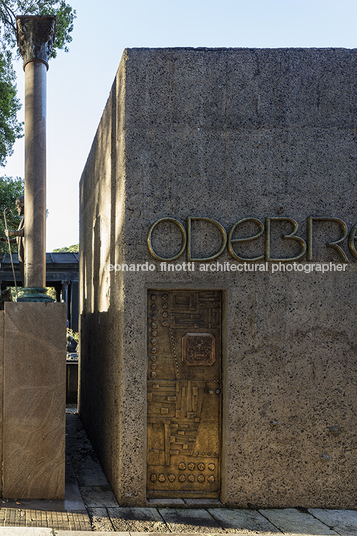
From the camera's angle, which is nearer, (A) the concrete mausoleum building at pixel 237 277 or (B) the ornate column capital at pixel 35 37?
(A) the concrete mausoleum building at pixel 237 277

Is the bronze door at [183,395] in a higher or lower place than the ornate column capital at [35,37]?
lower

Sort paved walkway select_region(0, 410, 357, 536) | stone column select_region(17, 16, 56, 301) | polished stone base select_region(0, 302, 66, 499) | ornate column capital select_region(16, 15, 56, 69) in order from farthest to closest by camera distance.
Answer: ornate column capital select_region(16, 15, 56, 69) < stone column select_region(17, 16, 56, 301) < polished stone base select_region(0, 302, 66, 499) < paved walkway select_region(0, 410, 357, 536)

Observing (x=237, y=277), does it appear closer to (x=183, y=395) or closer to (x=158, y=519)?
(x=183, y=395)

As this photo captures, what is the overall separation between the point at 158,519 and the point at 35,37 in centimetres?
581

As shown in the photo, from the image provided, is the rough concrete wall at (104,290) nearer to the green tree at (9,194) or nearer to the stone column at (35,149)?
the stone column at (35,149)

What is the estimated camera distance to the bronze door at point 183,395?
479cm

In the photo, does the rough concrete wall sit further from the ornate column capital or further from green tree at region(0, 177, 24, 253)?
green tree at region(0, 177, 24, 253)

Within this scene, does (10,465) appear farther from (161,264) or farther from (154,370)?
(161,264)

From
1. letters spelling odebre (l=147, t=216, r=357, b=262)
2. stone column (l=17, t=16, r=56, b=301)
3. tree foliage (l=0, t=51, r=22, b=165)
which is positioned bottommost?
letters spelling odebre (l=147, t=216, r=357, b=262)

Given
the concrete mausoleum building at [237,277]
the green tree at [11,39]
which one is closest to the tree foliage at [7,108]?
the green tree at [11,39]

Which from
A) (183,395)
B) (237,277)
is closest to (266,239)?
(237,277)

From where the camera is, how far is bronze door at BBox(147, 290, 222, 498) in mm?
4785

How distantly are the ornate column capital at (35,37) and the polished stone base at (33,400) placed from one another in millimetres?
3288

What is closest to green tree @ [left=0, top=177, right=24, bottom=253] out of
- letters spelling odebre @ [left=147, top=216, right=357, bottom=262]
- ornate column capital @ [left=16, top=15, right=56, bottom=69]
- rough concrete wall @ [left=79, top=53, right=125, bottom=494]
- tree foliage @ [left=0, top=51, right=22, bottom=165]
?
tree foliage @ [left=0, top=51, right=22, bottom=165]
